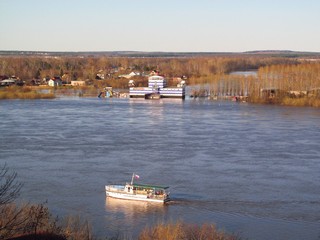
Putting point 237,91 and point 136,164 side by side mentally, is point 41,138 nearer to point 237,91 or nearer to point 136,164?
point 136,164

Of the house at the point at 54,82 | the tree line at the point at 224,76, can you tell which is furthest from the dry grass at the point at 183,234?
the house at the point at 54,82

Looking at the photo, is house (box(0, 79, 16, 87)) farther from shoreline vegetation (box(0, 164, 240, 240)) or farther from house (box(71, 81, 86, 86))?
shoreline vegetation (box(0, 164, 240, 240))

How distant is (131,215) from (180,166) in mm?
1749

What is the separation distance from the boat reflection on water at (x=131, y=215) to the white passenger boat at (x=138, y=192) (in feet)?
0.13

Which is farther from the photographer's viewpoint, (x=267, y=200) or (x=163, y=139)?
(x=163, y=139)

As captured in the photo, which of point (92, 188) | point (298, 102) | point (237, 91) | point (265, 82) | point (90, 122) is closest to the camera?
point (92, 188)

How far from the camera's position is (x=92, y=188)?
5586 millimetres

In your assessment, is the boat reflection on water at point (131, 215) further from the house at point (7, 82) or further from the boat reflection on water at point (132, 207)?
the house at point (7, 82)

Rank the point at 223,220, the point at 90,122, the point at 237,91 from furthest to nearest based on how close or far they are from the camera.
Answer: the point at 237,91
the point at 90,122
the point at 223,220

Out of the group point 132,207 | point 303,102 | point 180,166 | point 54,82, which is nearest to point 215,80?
point 303,102

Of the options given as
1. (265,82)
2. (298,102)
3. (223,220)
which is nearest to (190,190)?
(223,220)

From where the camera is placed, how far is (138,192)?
545 cm

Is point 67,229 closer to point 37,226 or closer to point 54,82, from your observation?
point 37,226

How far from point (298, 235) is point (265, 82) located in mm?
12516
